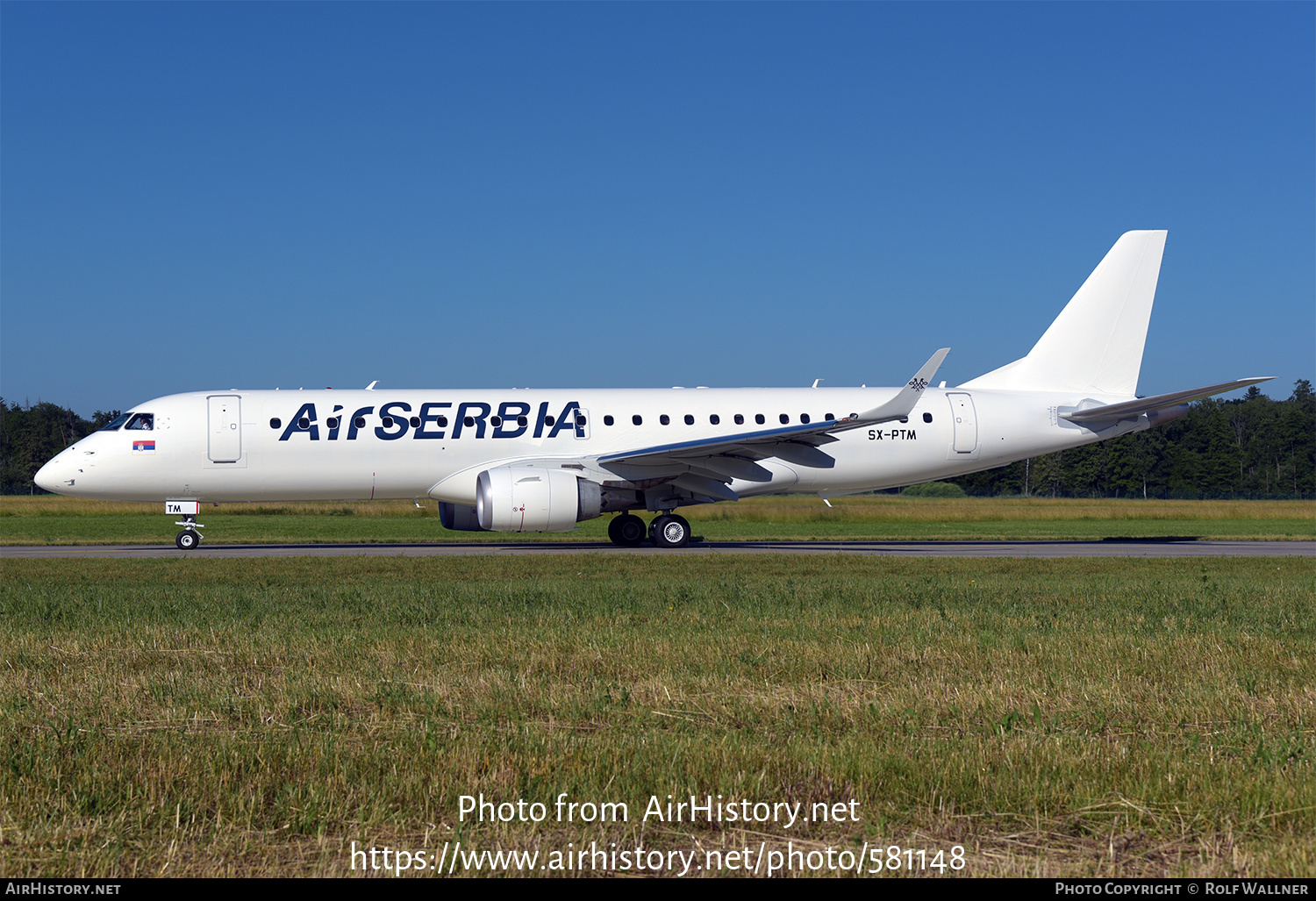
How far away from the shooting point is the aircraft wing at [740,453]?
2053 centimetres

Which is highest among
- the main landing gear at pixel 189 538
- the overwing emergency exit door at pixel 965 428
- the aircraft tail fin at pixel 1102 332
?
the aircraft tail fin at pixel 1102 332

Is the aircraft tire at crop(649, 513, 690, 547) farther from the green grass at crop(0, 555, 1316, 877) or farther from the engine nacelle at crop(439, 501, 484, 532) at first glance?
the green grass at crop(0, 555, 1316, 877)

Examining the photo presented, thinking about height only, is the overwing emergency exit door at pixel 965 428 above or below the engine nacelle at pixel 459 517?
above

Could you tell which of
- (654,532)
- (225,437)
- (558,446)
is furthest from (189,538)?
(654,532)

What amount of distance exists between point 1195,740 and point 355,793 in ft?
11.2

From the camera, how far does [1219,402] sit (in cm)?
10175

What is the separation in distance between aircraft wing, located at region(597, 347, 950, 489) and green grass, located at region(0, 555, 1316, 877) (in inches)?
433

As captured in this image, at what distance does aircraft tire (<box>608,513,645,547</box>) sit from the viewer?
22.7m

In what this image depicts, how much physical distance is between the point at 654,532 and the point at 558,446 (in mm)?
2634

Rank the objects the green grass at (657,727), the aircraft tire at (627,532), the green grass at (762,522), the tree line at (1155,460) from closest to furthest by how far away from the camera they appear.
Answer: the green grass at (657,727) < the aircraft tire at (627,532) < the green grass at (762,522) < the tree line at (1155,460)

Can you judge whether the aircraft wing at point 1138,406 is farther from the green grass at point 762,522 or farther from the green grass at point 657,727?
the green grass at point 657,727

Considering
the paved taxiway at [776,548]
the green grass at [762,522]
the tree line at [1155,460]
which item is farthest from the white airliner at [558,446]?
the tree line at [1155,460]

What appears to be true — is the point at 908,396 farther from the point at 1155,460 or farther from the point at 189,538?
the point at 1155,460

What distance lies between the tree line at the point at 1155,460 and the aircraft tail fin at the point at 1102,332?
5902cm
